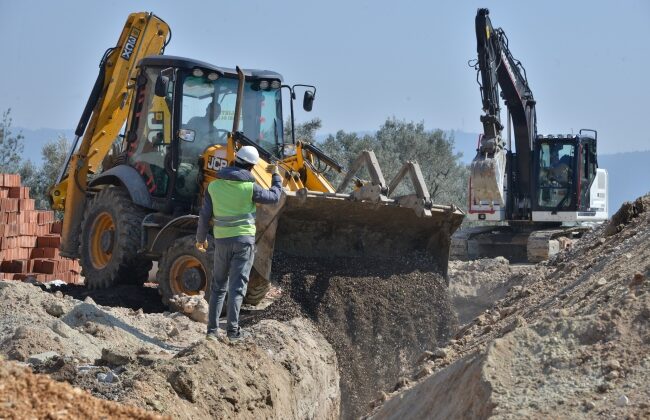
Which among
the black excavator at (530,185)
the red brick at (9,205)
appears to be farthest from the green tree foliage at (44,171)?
the black excavator at (530,185)

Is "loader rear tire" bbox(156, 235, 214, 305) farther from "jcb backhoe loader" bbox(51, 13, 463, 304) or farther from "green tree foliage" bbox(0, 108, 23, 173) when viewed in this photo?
"green tree foliage" bbox(0, 108, 23, 173)

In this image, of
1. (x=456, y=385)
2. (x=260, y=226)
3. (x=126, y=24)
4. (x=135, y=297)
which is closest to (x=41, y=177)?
(x=126, y=24)

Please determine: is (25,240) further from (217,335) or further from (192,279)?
(217,335)

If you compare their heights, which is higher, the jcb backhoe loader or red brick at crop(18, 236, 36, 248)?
the jcb backhoe loader

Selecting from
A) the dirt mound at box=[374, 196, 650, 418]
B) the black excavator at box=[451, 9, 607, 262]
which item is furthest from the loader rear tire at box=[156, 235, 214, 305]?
the black excavator at box=[451, 9, 607, 262]

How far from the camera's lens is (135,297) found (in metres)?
12.4

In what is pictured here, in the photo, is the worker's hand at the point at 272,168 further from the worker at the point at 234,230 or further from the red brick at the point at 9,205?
the red brick at the point at 9,205

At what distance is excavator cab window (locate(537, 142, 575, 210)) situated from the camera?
19000 millimetres

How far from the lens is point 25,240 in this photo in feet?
52.2

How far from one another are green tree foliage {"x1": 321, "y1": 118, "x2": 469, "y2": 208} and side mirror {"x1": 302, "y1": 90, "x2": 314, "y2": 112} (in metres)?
16.3

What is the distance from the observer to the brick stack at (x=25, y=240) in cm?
1545

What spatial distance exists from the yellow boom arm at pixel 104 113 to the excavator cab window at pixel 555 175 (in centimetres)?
798

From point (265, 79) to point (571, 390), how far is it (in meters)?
7.76

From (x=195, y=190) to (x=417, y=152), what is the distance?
68.4ft
